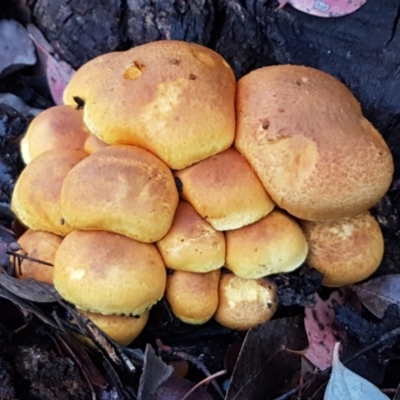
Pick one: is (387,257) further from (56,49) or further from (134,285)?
(56,49)

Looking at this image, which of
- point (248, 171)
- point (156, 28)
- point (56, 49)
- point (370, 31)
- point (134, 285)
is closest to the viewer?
point (134, 285)

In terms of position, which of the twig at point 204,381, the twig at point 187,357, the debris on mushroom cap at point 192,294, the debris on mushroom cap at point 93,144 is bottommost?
the twig at point 187,357

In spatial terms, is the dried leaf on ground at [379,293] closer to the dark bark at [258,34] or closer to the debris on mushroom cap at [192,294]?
the dark bark at [258,34]

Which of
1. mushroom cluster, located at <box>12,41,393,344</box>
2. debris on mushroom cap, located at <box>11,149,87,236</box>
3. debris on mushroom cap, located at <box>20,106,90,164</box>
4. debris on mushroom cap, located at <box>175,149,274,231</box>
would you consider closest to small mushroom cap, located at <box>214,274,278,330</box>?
mushroom cluster, located at <box>12,41,393,344</box>

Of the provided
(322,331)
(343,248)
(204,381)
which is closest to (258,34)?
(343,248)

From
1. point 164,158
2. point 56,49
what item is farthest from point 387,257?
point 56,49

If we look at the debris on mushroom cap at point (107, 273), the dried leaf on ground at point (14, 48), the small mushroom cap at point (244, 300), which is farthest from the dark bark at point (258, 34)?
the debris on mushroom cap at point (107, 273)
